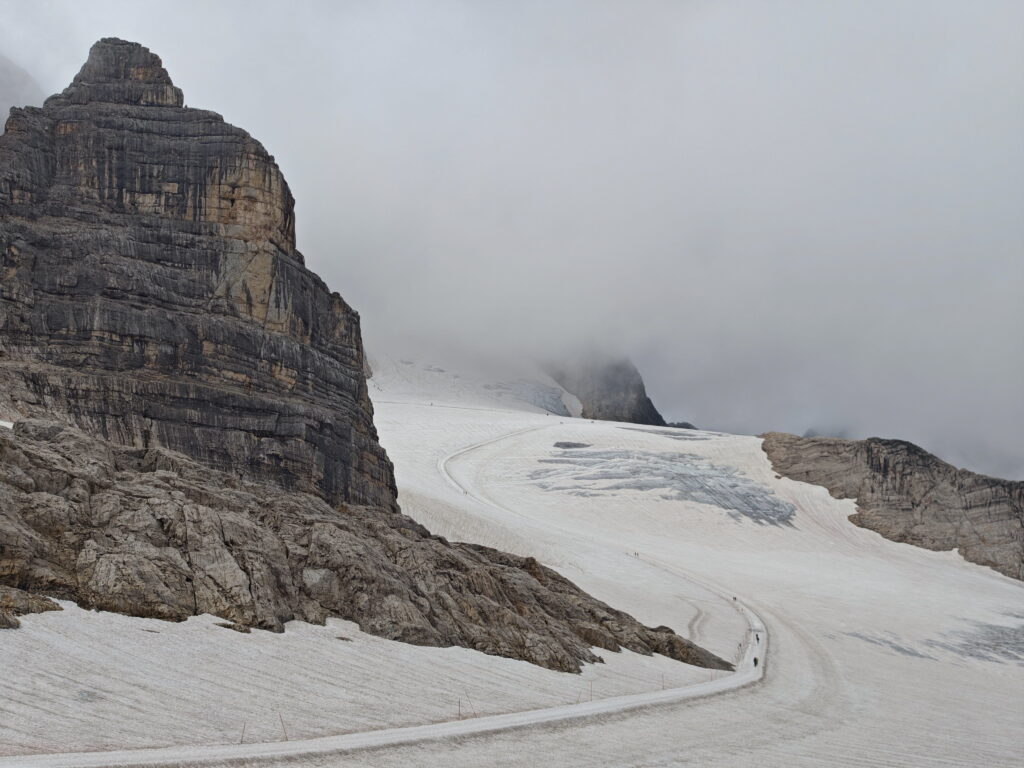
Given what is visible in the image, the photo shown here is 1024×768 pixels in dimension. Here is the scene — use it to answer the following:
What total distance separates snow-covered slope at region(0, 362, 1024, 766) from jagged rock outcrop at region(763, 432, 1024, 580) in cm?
400

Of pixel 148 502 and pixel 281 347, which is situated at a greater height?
Result: pixel 281 347

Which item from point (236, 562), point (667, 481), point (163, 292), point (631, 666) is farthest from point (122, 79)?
point (667, 481)

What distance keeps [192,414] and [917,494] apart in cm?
9393

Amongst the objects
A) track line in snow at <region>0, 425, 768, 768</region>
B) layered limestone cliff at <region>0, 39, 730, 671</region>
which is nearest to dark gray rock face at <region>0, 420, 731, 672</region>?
layered limestone cliff at <region>0, 39, 730, 671</region>

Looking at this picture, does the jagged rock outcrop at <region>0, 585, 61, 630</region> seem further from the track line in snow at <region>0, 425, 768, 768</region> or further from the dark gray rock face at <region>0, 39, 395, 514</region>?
the dark gray rock face at <region>0, 39, 395, 514</region>

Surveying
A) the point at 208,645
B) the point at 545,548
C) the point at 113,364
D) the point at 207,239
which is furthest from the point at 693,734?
the point at 545,548

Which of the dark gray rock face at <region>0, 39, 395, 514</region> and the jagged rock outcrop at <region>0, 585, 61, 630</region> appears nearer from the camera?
the jagged rock outcrop at <region>0, 585, 61, 630</region>

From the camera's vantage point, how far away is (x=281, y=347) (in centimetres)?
4712

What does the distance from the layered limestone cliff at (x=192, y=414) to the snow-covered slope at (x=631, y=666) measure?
76.2 inches

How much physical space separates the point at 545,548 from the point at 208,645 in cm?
4705

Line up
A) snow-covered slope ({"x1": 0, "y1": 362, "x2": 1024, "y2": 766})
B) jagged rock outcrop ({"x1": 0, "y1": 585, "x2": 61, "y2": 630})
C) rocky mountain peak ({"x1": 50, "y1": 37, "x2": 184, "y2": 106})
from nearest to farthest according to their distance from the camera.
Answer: snow-covered slope ({"x1": 0, "y1": 362, "x2": 1024, "y2": 766})
jagged rock outcrop ({"x1": 0, "y1": 585, "x2": 61, "y2": 630})
rocky mountain peak ({"x1": 50, "y1": 37, "x2": 184, "y2": 106})

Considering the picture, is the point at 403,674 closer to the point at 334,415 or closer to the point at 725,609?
the point at 334,415

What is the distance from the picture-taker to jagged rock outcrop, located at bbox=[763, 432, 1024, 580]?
98275 mm

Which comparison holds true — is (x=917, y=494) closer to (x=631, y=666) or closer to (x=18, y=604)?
(x=631, y=666)
